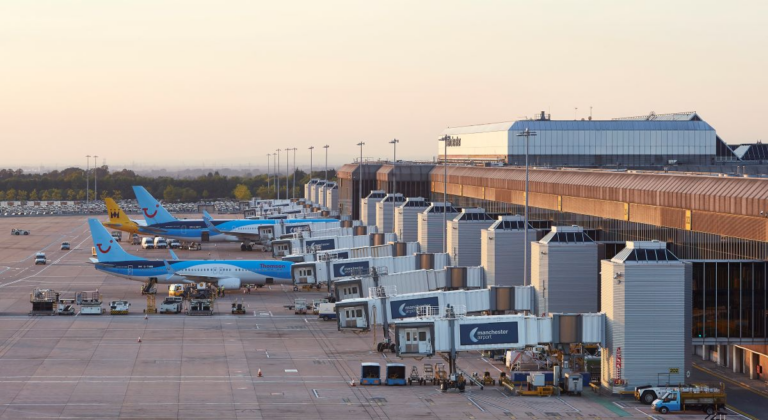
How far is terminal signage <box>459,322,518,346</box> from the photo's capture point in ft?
207

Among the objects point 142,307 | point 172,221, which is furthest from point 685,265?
point 172,221

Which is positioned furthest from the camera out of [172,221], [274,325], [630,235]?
[172,221]

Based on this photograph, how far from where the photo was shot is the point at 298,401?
58.0m

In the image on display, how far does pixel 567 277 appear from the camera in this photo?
235 ft

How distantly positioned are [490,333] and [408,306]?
1163cm

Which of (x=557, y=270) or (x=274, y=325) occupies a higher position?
(x=557, y=270)

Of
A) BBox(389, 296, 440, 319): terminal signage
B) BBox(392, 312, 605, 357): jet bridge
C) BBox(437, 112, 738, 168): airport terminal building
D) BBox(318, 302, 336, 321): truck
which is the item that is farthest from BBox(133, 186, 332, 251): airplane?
BBox(392, 312, 605, 357): jet bridge

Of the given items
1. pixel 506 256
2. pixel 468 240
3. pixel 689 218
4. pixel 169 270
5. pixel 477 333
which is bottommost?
pixel 477 333

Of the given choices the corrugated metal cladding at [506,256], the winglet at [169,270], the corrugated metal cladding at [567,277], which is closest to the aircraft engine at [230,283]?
the winglet at [169,270]

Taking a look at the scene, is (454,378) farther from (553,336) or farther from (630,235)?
(630,235)

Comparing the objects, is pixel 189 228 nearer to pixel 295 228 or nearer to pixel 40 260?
pixel 295 228

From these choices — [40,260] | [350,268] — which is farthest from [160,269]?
[40,260]

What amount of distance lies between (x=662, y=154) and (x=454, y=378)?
9417cm

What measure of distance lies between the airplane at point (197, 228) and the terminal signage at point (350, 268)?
68830 mm
